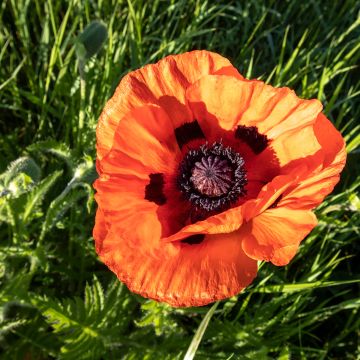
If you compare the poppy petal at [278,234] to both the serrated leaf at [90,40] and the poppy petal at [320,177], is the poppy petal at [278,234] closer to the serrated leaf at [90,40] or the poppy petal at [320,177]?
the poppy petal at [320,177]

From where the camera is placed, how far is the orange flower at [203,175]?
1752mm

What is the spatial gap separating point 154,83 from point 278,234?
0.62 meters

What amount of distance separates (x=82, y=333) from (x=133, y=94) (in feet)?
3.03

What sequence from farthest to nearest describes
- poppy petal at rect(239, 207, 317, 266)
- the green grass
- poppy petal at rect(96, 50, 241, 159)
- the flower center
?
the green grass
the flower center
poppy petal at rect(96, 50, 241, 159)
poppy petal at rect(239, 207, 317, 266)

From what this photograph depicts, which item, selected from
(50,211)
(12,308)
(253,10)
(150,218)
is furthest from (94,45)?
(253,10)

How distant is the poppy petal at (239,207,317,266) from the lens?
1.73m

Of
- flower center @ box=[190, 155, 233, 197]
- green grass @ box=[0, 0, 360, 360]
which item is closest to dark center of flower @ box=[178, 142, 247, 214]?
flower center @ box=[190, 155, 233, 197]

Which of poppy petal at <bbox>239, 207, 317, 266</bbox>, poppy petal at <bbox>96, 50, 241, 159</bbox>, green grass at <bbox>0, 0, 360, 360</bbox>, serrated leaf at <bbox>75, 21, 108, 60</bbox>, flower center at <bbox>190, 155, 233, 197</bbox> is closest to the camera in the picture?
poppy petal at <bbox>239, 207, 317, 266</bbox>

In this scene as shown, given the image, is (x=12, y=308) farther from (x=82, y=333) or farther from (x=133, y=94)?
(x=133, y=94)

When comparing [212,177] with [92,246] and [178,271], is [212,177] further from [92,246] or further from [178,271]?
[92,246]

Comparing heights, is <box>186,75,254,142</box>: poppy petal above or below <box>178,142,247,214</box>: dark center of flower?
above

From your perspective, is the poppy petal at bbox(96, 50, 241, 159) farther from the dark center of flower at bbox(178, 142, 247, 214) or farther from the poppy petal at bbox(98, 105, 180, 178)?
the dark center of flower at bbox(178, 142, 247, 214)

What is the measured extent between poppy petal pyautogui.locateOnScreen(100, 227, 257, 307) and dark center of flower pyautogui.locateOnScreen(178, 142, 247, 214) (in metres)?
0.28

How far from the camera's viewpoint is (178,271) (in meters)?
1.79
